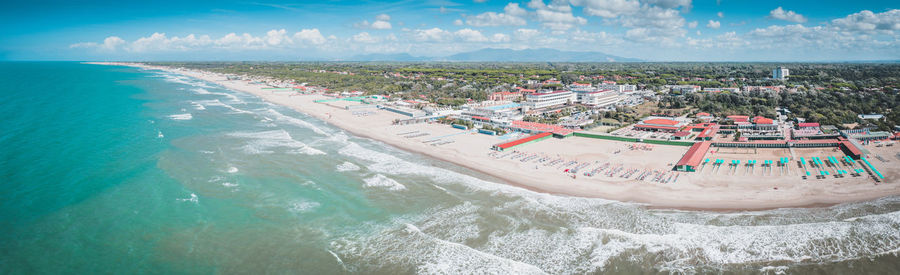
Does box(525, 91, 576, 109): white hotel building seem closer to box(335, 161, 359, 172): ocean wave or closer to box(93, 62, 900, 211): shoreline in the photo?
box(93, 62, 900, 211): shoreline

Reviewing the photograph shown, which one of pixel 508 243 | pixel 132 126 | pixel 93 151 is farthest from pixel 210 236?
pixel 132 126

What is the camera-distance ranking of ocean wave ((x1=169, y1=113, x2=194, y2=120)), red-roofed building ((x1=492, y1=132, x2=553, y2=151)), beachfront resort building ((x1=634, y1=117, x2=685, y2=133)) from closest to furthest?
red-roofed building ((x1=492, y1=132, x2=553, y2=151)) < beachfront resort building ((x1=634, y1=117, x2=685, y2=133)) < ocean wave ((x1=169, y1=113, x2=194, y2=120))

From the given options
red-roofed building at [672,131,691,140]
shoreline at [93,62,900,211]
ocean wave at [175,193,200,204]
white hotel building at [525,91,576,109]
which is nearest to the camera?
shoreline at [93,62,900,211]

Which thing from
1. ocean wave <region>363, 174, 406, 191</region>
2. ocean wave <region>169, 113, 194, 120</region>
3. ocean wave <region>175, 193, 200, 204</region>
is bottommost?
ocean wave <region>175, 193, 200, 204</region>

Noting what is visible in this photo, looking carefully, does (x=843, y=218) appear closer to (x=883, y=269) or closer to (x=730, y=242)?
(x=883, y=269)

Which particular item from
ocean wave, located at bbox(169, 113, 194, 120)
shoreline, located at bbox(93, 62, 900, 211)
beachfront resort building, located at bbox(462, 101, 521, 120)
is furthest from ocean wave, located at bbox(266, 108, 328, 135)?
beachfront resort building, located at bbox(462, 101, 521, 120)

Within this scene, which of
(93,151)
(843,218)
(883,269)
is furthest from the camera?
(93,151)

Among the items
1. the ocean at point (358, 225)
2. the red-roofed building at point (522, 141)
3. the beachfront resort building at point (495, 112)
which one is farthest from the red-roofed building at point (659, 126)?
the ocean at point (358, 225)
